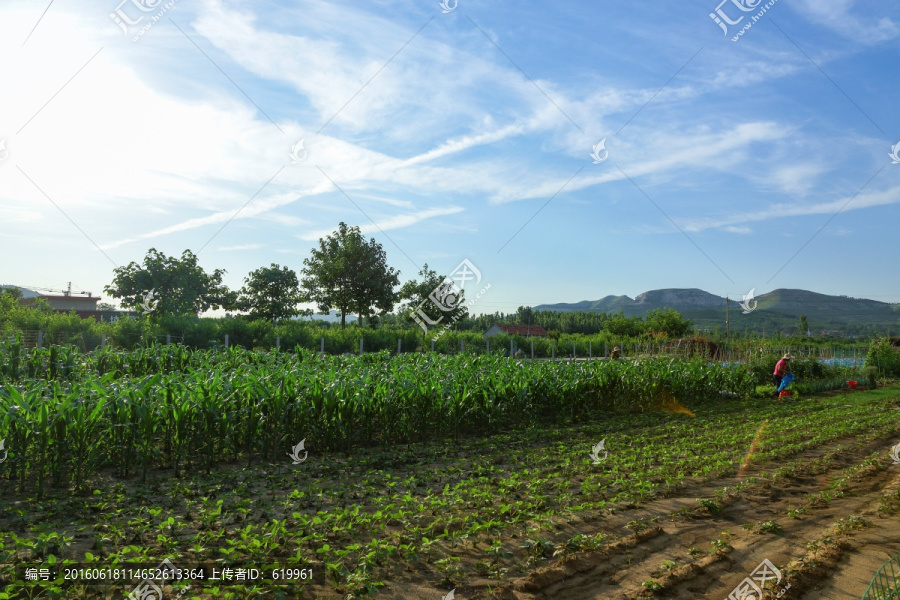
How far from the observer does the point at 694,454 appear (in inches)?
331

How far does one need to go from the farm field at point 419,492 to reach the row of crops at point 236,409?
0.04m

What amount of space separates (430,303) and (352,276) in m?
6.26

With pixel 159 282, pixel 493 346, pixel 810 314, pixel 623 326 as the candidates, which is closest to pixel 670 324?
pixel 623 326

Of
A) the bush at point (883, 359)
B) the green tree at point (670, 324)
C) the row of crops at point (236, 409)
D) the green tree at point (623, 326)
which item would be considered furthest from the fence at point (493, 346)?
the green tree at point (623, 326)

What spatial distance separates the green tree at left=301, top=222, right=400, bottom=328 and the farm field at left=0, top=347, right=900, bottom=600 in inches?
945

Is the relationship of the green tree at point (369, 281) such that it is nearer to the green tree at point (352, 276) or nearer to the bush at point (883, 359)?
the green tree at point (352, 276)

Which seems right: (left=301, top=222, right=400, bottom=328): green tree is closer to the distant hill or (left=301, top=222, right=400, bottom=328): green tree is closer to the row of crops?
the row of crops

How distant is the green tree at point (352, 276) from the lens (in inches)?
1344

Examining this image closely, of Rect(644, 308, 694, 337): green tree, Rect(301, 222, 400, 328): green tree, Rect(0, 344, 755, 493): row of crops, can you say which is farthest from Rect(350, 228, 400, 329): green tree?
Rect(644, 308, 694, 337): green tree

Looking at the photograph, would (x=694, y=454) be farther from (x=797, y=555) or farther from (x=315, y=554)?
(x=315, y=554)

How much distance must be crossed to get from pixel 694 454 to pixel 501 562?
17.2 ft

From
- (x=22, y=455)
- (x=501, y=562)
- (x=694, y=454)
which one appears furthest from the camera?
(x=694, y=454)

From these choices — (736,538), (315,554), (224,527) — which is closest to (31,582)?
(224,527)

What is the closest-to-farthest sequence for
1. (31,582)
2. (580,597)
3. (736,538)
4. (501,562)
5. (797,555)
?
1. (31,582)
2. (580,597)
3. (501,562)
4. (797,555)
5. (736,538)
